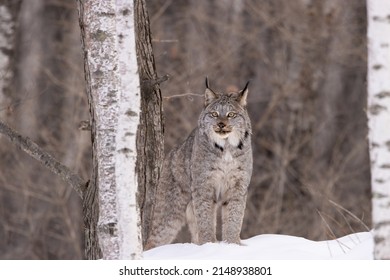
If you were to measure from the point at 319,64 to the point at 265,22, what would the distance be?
45.0 inches

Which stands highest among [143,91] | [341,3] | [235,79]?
[341,3]

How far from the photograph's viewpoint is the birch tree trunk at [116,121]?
671 cm

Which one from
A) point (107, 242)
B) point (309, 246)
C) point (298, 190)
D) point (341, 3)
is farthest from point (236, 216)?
point (341, 3)

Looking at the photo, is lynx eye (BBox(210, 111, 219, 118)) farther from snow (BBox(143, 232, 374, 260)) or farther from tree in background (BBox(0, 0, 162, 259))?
tree in background (BBox(0, 0, 162, 259))

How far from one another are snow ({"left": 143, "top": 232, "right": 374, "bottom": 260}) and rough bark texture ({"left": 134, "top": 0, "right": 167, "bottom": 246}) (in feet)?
1.72

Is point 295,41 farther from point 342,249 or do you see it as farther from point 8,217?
point 342,249

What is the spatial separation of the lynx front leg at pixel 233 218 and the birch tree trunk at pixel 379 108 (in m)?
2.89

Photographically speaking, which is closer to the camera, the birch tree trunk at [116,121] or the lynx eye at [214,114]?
the birch tree trunk at [116,121]

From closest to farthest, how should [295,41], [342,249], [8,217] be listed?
[342,249] → [8,217] → [295,41]

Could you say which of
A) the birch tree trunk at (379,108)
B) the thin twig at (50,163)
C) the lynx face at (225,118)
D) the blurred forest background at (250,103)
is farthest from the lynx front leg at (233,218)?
the blurred forest background at (250,103)

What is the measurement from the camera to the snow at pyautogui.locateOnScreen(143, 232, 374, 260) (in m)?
7.79

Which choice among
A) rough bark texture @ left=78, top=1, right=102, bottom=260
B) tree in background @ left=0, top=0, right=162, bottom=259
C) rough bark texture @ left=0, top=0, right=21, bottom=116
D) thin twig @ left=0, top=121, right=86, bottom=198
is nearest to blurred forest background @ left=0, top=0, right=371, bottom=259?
rough bark texture @ left=0, top=0, right=21, bottom=116

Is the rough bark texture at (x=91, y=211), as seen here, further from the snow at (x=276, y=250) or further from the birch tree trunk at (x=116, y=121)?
the birch tree trunk at (x=116, y=121)

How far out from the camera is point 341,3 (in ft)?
59.4
